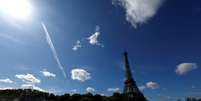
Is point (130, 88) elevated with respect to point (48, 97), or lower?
elevated

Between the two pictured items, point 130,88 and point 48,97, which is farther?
point 48,97

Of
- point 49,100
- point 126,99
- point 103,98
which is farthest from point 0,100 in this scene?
point 126,99

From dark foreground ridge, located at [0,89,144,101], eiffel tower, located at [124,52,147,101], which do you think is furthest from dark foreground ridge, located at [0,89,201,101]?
eiffel tower, located at [124,52,147,101]

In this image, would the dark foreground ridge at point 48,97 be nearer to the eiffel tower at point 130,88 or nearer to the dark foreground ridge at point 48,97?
the dark foreground ridge at point 48,97

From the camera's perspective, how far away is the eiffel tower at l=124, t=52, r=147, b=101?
9456 cm

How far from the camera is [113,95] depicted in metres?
102

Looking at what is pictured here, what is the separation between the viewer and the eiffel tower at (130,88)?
94.6 meters

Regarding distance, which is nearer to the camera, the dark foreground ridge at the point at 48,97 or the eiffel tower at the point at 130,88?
the dark foreground ridge at the point at 48,97

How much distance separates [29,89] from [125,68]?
41.7 meters

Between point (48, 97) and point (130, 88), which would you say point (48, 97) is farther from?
point (130, 88)

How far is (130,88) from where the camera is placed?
97.0 metres

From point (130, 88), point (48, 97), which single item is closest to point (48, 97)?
point (48, 97)

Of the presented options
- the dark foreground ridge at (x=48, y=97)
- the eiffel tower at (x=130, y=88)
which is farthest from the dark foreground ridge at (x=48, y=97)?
the eiffel tower at (x=130, y=88)

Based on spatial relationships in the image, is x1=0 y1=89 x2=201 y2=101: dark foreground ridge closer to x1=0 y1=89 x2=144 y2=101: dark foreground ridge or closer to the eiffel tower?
x1=0 y1=89 x2=144 y2=101: dark foreground ridge
